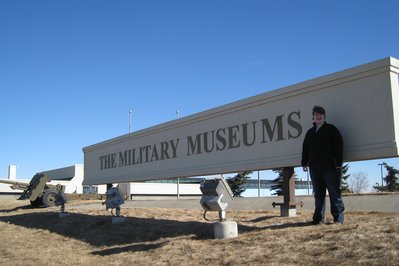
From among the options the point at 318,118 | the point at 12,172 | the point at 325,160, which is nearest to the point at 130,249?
the point at 325,160

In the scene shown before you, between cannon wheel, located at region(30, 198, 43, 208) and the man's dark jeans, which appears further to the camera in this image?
cannon wheel, located at region(30, 198, 43, 208)

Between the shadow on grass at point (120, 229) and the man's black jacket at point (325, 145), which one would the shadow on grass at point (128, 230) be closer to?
the shadow on grass at point (120, 229)

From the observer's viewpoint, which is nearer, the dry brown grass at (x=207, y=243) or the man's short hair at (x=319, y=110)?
the dry brown grass at (x=207, y=243)

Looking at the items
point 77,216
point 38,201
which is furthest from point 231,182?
point 77,216

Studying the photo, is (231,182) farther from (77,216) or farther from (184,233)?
(184,233)

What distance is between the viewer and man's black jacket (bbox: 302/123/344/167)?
25.0 ft

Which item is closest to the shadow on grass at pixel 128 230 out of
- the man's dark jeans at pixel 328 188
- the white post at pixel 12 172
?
the man's dark jeans at pixel 328 188

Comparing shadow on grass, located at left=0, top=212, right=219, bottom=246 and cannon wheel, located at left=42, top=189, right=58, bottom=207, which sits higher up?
cannon wheel, located at left=42, top=189, right=58, bottom=207

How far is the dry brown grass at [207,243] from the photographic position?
19.0ft

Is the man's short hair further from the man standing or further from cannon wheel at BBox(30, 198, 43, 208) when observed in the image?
cannon wheel at BBox(30, 198, 43, 208)

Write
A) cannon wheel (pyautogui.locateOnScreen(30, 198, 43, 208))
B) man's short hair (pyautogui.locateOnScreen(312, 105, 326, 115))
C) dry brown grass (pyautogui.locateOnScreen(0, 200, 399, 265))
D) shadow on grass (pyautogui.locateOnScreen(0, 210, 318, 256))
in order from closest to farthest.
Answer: dry brown grass (pyautogui.locateOnScreen(0, 200, 399, 265)), man's short hair (pyautogui.locateOnScreen(312, 105, 326, 115)), shadow on grass (pyautogui.locateOnScreen(0, 210, 318, 256)), cannon wheel (pyautogui.locateOnScreen(30, 198, 43, 208))

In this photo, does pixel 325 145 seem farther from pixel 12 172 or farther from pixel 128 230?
pixel 12 172

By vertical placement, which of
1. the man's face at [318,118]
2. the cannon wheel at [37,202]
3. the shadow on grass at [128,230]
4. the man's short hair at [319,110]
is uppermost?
the man's short hair at [319,110]

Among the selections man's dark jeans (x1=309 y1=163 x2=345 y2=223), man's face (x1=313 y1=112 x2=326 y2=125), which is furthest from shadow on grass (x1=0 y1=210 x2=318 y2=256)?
man's face (x1=313 y1=112 x2=326 y2=125)
